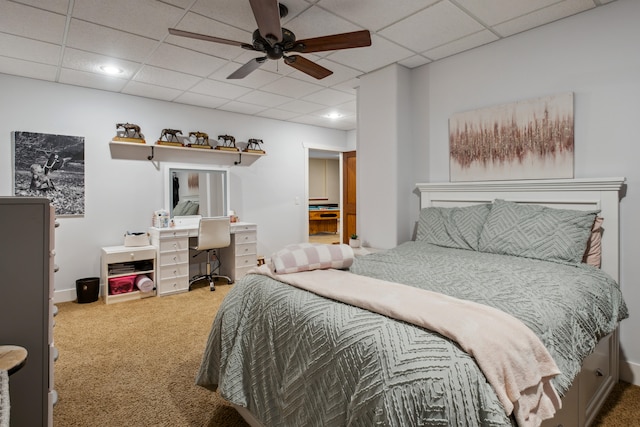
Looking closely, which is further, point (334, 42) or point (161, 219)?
point (161, 219)

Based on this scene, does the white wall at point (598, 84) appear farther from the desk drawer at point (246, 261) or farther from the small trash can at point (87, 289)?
the small trash can at point (87, 289)

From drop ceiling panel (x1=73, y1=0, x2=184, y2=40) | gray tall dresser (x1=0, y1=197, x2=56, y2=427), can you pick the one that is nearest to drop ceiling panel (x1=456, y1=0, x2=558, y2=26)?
drop ceiling panel (x1=73, y1=0, x2=184, y2=40)

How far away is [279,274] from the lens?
5.82 ft

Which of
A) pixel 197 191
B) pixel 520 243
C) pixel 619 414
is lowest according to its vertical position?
pixel 619 414

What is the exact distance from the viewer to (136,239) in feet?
13.9

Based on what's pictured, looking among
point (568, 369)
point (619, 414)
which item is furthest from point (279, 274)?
point (619, 414)

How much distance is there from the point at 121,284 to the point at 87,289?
35cm

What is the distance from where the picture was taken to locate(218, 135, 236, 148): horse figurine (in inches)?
199

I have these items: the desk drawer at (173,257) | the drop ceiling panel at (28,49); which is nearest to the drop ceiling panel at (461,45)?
the drop ceiling panel at (28,49)

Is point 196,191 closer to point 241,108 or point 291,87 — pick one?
point 241,108

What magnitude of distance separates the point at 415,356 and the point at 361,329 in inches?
8.4

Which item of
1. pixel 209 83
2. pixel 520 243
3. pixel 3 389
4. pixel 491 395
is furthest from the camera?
pixel 209 83

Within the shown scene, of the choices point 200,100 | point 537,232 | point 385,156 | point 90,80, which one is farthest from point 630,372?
point 90,80

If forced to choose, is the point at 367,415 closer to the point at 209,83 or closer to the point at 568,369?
the point at 568,369
